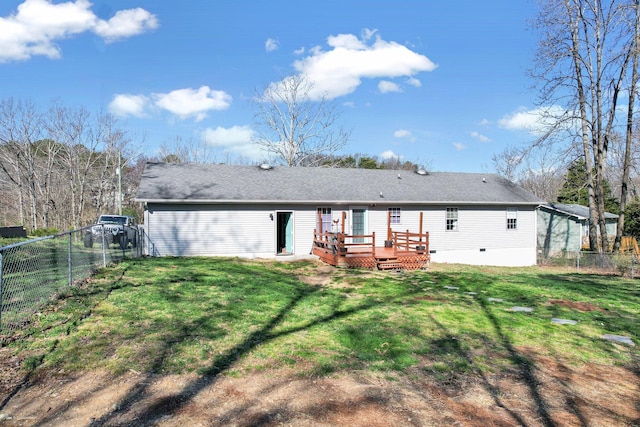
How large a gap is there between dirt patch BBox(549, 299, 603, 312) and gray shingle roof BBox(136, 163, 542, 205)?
961 centimetres

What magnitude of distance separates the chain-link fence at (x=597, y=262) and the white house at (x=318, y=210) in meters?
1.10

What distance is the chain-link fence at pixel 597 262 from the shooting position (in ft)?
53.0

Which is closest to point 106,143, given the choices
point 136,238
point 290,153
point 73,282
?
point 290,153

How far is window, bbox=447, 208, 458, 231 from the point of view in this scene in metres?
19.5

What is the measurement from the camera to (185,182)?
17.1 m

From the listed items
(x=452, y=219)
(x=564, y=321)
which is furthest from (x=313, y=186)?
(x=564, y=321)

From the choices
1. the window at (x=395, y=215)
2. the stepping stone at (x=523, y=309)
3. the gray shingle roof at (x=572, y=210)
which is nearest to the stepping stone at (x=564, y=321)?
the stepping stone at (x=523, y=309)

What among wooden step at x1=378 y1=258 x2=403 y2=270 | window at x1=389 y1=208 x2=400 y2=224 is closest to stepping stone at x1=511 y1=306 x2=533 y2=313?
wooden step at x1=378 y1=258 x2=403 y2=270

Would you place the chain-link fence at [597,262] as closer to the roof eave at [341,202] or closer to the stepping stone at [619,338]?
the roof eave at [341,202]

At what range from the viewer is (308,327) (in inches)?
249

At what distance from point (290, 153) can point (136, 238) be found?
19801mm

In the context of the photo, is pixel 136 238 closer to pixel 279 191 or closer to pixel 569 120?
pixel 279 191

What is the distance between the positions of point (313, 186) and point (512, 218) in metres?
10.5

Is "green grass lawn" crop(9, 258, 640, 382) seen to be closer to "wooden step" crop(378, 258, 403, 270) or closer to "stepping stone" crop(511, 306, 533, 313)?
"stepping stone" crop(511, 306, 533, 313)
